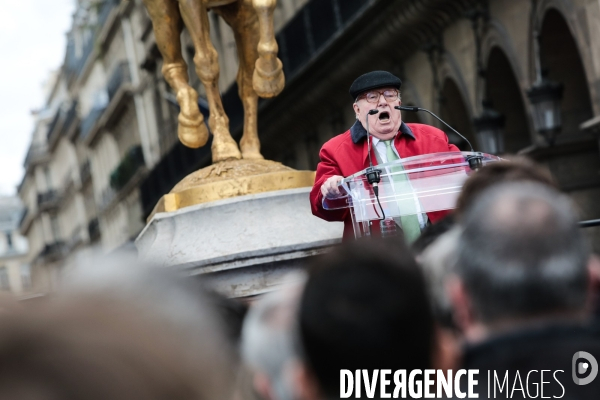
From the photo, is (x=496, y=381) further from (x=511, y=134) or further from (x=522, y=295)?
(x=511, y=134)

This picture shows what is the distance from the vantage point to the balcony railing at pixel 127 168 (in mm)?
48625

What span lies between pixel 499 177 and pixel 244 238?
4146 mm

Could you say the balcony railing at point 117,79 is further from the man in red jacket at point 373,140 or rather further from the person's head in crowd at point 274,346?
the person's head in crowd at point 274,346

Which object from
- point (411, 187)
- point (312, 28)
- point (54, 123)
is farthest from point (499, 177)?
point (54, 123)

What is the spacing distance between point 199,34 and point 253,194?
106cm

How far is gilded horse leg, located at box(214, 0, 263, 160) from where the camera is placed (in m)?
7.64

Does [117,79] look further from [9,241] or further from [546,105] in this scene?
[9,241]

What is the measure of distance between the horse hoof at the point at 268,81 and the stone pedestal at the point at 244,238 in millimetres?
728

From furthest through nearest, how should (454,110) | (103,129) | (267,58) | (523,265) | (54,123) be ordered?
(54,123)
(103,129)
(454,110)
(267,58)
(523,265)

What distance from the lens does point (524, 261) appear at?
227cm

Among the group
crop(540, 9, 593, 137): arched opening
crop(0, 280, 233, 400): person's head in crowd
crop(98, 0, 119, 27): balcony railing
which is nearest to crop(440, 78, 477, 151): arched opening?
crop(540, 9, 593, 137): arched opening

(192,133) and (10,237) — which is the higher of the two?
(10,237)

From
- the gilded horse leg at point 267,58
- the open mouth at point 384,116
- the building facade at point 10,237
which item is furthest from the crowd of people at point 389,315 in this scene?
the building facade at point 10,237

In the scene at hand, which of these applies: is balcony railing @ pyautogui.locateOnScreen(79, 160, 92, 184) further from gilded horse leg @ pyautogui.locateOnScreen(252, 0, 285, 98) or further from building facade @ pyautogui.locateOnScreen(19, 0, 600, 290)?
gilded horse leg @ pyautogui.locateOnScreen(252, 0, 285, 98)
